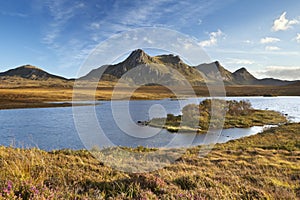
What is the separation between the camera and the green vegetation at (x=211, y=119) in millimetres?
45156

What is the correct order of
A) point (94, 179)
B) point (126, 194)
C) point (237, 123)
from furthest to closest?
1. point (237, 123)
2. point (94, 179)
3. point (126, 194)

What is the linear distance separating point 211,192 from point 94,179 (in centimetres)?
290

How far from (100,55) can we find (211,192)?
7540 millimetres

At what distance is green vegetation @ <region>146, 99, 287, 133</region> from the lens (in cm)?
4516

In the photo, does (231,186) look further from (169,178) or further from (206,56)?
(206,56)

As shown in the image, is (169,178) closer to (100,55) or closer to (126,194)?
(126,194)

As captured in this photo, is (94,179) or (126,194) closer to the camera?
(126,194)

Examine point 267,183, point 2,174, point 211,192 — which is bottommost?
point 267,183

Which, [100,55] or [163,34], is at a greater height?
[163,34]

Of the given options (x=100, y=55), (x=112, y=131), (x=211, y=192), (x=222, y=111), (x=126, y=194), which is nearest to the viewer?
(x=126, y=194)

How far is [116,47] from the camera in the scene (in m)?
10.9

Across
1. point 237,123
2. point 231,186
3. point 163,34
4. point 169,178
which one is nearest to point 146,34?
point 163,34

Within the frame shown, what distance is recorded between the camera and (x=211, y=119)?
167ft

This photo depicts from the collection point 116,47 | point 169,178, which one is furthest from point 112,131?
point 169,178
